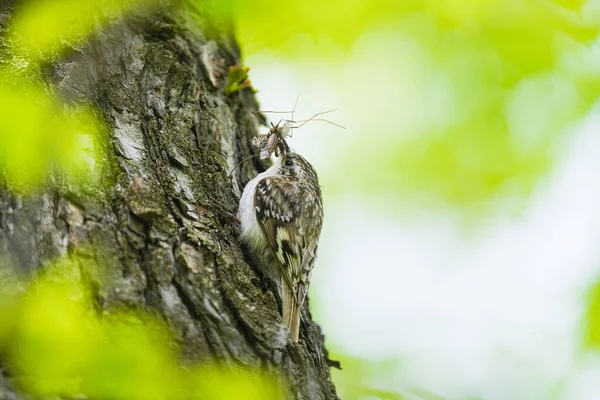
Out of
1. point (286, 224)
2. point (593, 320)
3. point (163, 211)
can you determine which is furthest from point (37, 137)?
point (593, 320)

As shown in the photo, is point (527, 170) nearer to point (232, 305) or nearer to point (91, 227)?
point (232, 305)

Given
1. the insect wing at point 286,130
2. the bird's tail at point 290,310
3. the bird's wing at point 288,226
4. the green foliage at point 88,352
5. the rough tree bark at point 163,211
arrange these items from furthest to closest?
1. the insect wing at point 286,130
2. the bird's wing at point 288,226
3. the bird's tail at point 290,310
4. the rough tree bark at point 163,211
5. the green foliage at point 88,352

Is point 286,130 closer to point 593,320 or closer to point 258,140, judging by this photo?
point 258,140

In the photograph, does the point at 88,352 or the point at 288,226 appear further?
the point at 288,226

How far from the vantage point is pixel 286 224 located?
3115mm

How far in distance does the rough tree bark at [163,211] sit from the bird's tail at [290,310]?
66 millimetres

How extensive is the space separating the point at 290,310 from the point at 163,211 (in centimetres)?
67

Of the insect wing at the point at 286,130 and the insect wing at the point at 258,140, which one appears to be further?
the insect wing at the point at 286,130

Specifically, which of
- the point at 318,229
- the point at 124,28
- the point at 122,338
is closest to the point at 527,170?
the point at 318,229

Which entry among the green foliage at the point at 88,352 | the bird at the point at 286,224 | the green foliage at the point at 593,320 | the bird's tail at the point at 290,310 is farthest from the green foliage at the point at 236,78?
the green foliage at the point at 593,320

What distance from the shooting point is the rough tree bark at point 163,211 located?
1734 mm

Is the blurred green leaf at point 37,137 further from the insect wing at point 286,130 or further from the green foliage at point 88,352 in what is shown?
the insect wing at point 286,130

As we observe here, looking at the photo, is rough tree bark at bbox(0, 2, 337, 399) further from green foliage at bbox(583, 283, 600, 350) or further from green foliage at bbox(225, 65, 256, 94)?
green foliage at bbox(583, 283, 600, 350)

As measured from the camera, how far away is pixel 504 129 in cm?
424
